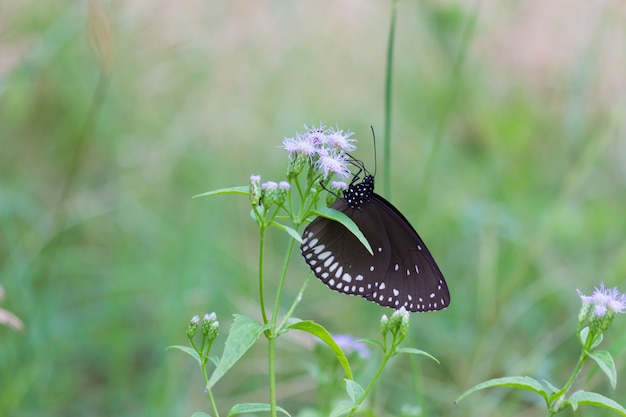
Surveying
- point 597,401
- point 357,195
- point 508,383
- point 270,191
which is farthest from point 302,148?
point 597,401

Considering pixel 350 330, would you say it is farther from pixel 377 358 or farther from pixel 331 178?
pixel 331 178

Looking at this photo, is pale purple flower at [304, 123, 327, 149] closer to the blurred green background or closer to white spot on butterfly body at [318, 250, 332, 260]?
white spot on butterfly body at [318, 250, 332, 260]

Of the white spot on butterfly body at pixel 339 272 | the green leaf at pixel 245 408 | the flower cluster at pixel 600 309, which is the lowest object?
the green leaf at pixel 245 408

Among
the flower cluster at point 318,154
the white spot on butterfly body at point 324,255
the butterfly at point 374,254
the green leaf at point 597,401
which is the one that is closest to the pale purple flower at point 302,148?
the flower cluster at point 318,154

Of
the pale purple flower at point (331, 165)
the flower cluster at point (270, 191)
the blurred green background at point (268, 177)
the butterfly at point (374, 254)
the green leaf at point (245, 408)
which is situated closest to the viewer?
the green leaf at point (245, 408)

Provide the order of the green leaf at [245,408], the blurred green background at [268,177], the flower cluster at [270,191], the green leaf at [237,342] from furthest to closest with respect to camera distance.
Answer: the blurred green background at [268,177] → the flower cluster at [270,191] → the green leaf at [245,408] → the green leaf at [237,342]

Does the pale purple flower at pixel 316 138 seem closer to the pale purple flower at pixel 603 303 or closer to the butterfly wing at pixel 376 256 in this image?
the butterfly wing at pixel 376 256

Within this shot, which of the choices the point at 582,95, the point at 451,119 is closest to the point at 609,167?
the point at 451,119
